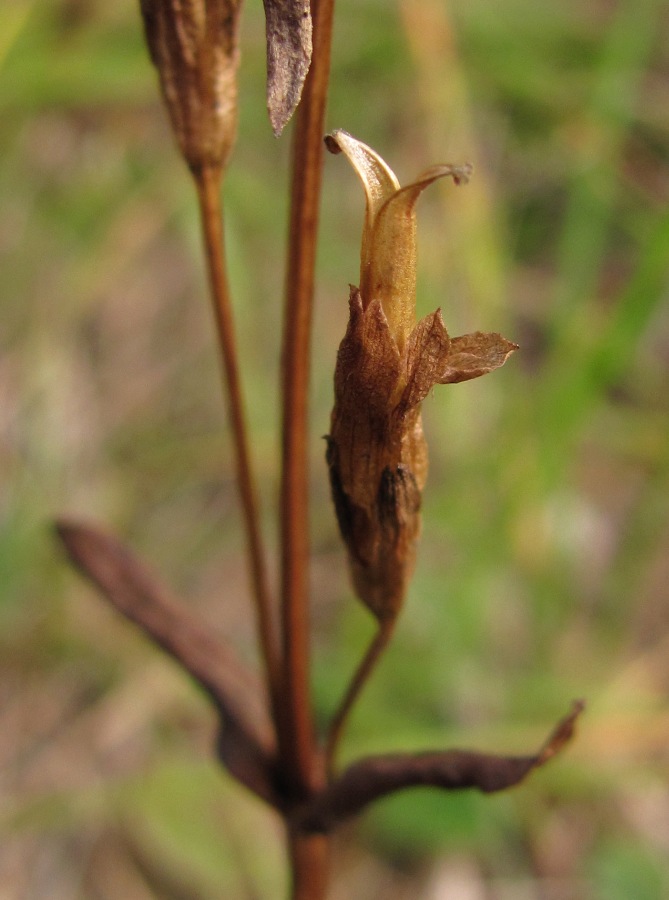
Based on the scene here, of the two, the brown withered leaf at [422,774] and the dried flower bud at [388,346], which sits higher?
the dried flower bud at [388,346]

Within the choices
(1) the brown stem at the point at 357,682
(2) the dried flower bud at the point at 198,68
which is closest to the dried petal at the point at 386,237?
(2) the dried flower bud at the point at 198,68

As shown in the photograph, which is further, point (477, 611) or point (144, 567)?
point (477, 611)

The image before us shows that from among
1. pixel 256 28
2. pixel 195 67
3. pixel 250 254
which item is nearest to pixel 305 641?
pixel 195 67

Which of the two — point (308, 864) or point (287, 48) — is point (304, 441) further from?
point (308, 864)

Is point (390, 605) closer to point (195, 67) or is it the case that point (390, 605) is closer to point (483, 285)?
point (195, 67)

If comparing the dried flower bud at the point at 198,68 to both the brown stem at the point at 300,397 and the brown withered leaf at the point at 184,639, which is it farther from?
the brown withered leaf at the point at 184,639

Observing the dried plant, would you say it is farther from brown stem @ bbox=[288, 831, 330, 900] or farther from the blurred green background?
the blurred green background
